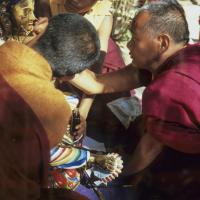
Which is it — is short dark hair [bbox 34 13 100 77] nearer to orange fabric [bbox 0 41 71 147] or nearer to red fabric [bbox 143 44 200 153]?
orange fabric [bbox 0 41 71 147]

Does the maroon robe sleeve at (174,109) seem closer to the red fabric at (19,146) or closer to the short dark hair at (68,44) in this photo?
the short dark hair at (68,44)

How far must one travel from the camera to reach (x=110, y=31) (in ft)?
9.46

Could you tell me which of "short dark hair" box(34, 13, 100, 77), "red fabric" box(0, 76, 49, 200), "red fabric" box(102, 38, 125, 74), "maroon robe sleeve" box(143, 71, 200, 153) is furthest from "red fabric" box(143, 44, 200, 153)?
"red fabric" box(102, 38, 125, 74)

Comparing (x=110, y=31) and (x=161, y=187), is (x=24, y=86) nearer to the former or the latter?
(x=161, y=187)

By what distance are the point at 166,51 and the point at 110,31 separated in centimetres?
79

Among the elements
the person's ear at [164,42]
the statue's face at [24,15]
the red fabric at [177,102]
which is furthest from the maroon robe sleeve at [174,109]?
the statue's face at [24,15]

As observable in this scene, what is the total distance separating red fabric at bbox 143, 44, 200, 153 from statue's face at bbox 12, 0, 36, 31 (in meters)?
0.75

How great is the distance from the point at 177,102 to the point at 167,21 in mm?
385

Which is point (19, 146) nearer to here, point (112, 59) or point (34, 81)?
point (34, 81)

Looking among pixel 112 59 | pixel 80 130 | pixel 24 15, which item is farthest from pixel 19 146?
pixel 112 59

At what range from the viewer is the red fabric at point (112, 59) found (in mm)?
2807

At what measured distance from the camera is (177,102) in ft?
6.55

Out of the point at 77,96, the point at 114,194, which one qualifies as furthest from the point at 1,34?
the point at 114,194

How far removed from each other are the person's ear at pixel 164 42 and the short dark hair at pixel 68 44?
39 cm
